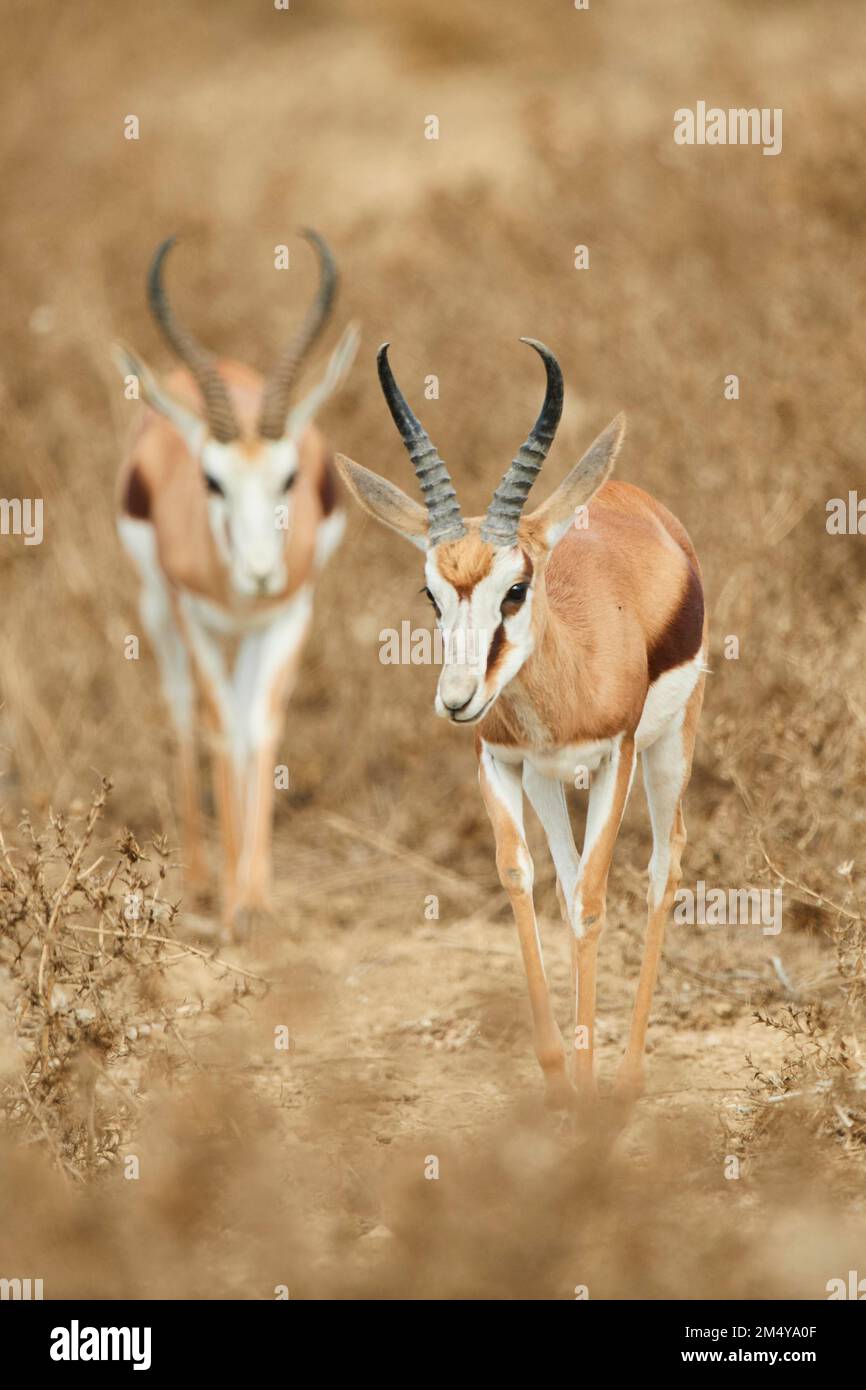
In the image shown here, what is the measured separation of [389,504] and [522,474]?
1.42 ft

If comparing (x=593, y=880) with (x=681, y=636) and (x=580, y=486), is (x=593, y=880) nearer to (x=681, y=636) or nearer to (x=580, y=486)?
(x=681, y=636)

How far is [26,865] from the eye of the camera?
18.2ft

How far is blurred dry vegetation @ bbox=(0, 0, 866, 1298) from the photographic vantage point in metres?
4.83

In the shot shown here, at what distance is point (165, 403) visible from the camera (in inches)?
364

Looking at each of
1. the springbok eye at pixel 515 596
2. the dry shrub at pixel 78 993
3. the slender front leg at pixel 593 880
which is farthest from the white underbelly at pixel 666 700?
the dry shrub at pixel 78 993

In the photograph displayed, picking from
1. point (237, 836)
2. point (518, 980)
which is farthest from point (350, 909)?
point (518, 980)

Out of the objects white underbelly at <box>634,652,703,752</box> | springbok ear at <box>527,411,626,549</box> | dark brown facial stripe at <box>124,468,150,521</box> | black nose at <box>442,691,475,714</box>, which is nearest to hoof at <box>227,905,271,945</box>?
dark brown facial stripe at <box>124,468,150,521</box>

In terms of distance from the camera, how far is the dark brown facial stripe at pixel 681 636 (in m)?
5.62

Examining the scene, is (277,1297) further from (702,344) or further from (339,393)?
(339,393)

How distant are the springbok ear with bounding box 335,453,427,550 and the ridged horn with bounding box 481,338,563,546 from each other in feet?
0.85

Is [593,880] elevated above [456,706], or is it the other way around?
[456,706]

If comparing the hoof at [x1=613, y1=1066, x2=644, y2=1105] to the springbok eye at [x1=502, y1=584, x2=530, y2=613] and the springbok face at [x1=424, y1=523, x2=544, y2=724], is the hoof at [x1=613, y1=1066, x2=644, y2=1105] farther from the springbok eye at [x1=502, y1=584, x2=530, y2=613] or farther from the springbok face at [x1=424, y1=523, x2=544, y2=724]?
the springbok eye at [x1=502, y1=584, x2=530, y2=613]

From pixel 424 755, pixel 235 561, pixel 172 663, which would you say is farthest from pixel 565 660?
pixel 172 663

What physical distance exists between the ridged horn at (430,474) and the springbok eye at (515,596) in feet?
0.69
